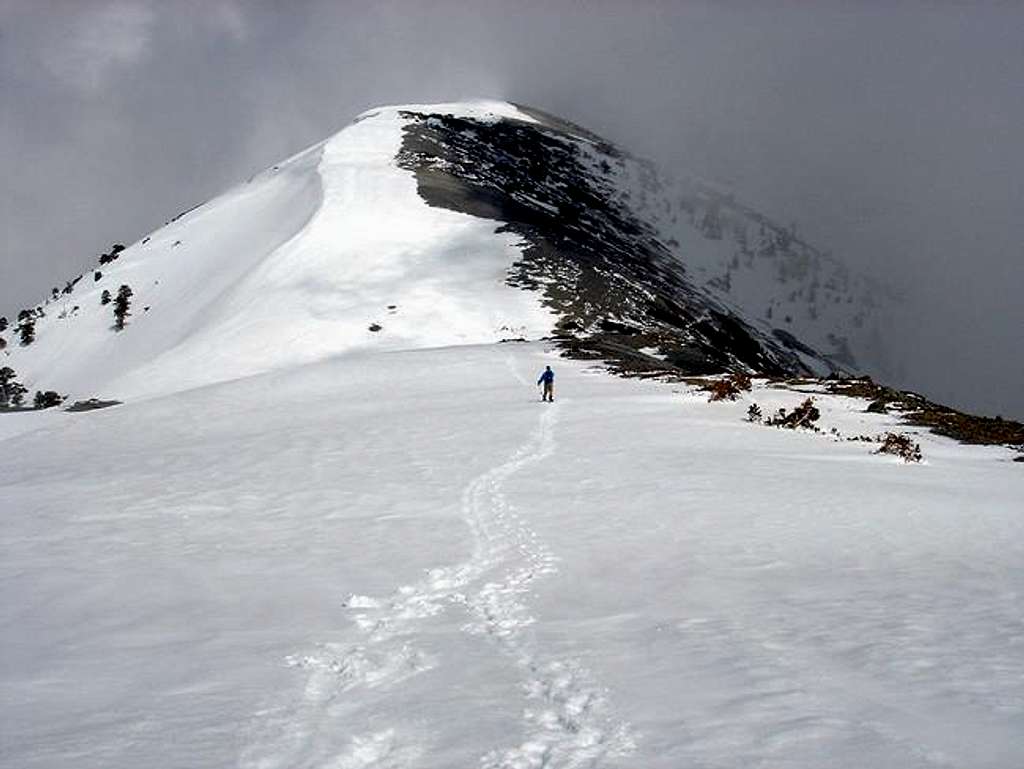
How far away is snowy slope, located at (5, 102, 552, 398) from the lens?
4800 centimetres

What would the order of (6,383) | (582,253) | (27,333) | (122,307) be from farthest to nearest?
(27,333), (582,253), (122,307), (6,383)

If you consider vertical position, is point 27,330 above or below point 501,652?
above

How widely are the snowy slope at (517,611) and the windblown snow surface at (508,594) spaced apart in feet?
0.13

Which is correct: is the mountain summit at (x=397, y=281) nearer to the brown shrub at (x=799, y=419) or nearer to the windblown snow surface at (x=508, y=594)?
the brown shrub at (x=799, y=419)

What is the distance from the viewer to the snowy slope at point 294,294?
4800 centimetres

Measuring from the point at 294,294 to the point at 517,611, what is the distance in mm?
49161

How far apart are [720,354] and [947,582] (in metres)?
49.9

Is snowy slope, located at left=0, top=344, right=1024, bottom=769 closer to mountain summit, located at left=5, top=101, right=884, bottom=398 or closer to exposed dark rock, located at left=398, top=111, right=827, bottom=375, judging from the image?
exposed dark rock, located at left=398, top=111, right=827, bottom=375

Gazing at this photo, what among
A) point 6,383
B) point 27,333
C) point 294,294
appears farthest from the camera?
point 27,333

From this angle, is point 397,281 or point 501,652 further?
point 397,281

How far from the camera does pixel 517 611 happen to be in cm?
797

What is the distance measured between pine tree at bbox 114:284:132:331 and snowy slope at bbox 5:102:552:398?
2.81 feet

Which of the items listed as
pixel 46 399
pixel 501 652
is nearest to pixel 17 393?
pixel 46 399

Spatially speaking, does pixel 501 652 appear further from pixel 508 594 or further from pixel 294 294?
pixel 294 294
